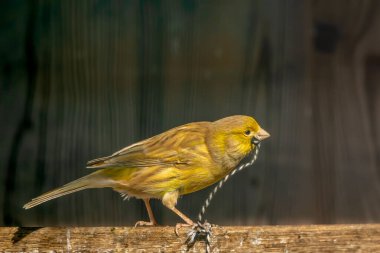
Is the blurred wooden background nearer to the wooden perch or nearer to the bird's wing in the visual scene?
the bird's wing

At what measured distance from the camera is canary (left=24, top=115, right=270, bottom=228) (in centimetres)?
488

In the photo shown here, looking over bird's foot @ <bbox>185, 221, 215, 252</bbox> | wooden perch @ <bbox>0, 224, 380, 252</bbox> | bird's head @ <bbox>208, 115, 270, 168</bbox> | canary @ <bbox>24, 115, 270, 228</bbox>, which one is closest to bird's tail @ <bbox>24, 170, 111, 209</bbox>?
canary @ <bbox>24, 115, 270, 228</bbox>

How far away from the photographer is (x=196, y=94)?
569 cm

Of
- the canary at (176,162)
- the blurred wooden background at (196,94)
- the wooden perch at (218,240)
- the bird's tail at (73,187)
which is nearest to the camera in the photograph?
the wooden perch at (218,240)

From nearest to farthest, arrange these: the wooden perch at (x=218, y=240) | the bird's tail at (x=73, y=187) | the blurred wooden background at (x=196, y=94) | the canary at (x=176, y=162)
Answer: the wooden perch at (x=218, y=240) < the bird's tail at (x=73, y=187) < the canary at (x=176, y=162) < the blurred wooden background at (x=196, y=94)

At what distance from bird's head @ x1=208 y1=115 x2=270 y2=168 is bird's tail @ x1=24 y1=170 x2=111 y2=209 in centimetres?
63

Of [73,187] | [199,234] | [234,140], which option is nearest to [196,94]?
[234,140]

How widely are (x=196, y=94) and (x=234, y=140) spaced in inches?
31.1

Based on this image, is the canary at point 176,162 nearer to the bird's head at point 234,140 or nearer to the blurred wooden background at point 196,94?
the bird's head at point 234,140

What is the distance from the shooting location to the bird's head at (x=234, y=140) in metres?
4.91

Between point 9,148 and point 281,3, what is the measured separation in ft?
6.24

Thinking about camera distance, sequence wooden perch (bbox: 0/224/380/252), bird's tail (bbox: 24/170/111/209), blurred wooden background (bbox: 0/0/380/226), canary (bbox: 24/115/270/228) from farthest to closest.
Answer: blurred wooden background (bbox: 0/0/380/226) < canary (bbox: 24/115/270/228) < bird's tail (bbox: 24/170/111/209) < wooden perch (bbox: 0/224/380/252)

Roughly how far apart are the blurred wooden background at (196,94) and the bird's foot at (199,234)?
150cm

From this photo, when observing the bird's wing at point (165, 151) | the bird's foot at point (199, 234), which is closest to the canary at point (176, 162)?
the bird's wing at point (165, 151)
